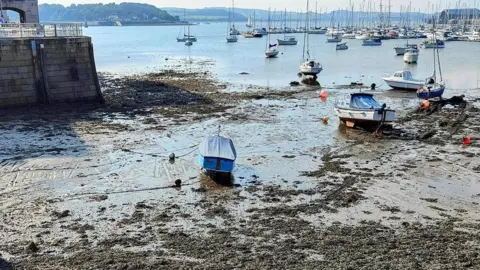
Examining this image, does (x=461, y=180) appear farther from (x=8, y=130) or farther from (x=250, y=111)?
(x=8, y=130)

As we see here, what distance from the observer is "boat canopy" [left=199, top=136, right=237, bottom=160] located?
1794 centimetres

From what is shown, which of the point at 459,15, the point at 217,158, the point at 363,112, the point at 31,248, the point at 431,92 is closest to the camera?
the point at 31,248

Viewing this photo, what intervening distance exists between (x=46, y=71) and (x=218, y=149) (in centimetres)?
1691

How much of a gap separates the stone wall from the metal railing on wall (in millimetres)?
1045

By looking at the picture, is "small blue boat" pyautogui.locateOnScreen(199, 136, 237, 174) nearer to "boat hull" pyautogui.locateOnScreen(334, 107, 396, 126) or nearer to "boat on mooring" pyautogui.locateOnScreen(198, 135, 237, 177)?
"boat on mooring" pyautogui.locateOnScreen(198, 135, 237, 177)

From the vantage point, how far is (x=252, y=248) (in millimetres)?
12328

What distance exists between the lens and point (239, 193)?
55.0ft

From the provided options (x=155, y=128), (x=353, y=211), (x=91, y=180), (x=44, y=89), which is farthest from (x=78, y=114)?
(x=353, y=211)

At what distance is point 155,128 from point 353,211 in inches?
535

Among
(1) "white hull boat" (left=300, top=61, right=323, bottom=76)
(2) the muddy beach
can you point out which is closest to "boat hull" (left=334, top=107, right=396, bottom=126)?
(2) the muddy beach

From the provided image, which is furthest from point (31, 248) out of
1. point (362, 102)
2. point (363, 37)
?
point (363, 37)

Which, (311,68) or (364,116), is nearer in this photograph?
(364,116)

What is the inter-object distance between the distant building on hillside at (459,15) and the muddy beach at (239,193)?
138456mm

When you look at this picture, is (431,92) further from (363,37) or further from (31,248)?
(363,37)
